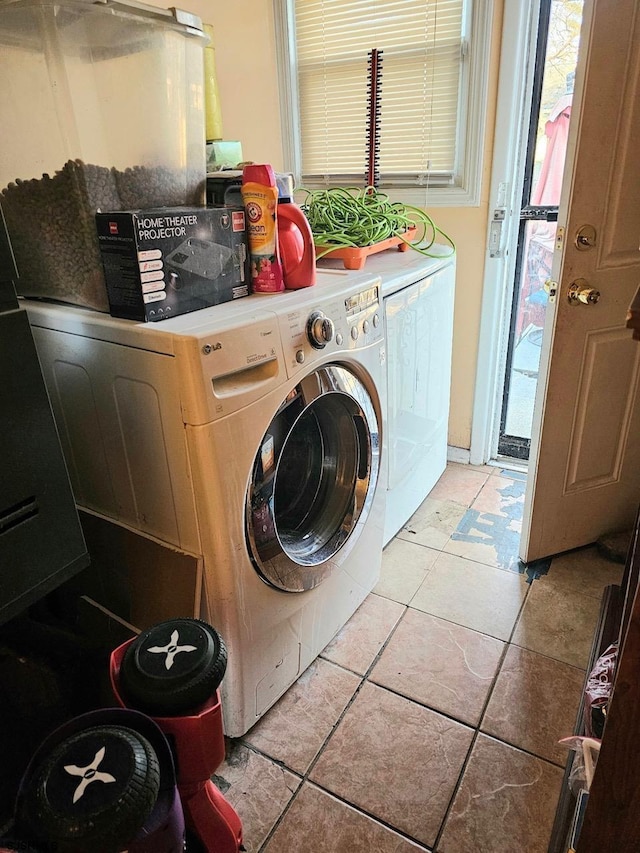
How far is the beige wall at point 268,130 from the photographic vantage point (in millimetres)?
2178

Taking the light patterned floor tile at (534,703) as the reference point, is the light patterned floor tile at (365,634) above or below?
below

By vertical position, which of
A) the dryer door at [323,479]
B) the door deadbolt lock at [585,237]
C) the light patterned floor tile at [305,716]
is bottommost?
the light patterned floor tile at [305,716]

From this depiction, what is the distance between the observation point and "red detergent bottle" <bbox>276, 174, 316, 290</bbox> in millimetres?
1271

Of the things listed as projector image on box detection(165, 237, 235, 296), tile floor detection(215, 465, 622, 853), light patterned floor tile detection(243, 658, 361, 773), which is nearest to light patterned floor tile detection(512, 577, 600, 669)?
tile floor detection(215, 465, 622, 853)

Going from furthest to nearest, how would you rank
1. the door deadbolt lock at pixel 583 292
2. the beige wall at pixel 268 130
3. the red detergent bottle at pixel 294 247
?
the beige wall at pixel 268 130, the door deadbolt lock at pixel 583 292, the red detergent bottle at pixel 294 247

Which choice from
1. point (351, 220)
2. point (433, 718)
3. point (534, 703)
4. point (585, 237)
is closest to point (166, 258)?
point (351, 220)

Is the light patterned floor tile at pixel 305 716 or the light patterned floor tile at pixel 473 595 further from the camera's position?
the light patterned floor tile at pixel 473 595

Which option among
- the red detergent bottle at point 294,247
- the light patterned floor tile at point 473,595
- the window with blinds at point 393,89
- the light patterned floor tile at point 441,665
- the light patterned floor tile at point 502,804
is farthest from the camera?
the window with blinds at point 393,89

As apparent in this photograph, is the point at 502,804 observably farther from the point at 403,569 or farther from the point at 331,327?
the point at 331,327

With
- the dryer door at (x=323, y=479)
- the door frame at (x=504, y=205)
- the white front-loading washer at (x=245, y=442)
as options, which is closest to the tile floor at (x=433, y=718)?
the white front-loading washer at (x=245, y=442)

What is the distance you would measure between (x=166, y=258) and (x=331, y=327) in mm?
366

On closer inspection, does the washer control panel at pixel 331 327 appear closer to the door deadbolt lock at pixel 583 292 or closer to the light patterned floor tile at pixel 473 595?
the door deadbolt lock at pixel 583 292

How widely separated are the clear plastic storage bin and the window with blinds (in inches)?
45.0

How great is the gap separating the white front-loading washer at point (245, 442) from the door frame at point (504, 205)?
95 cm
